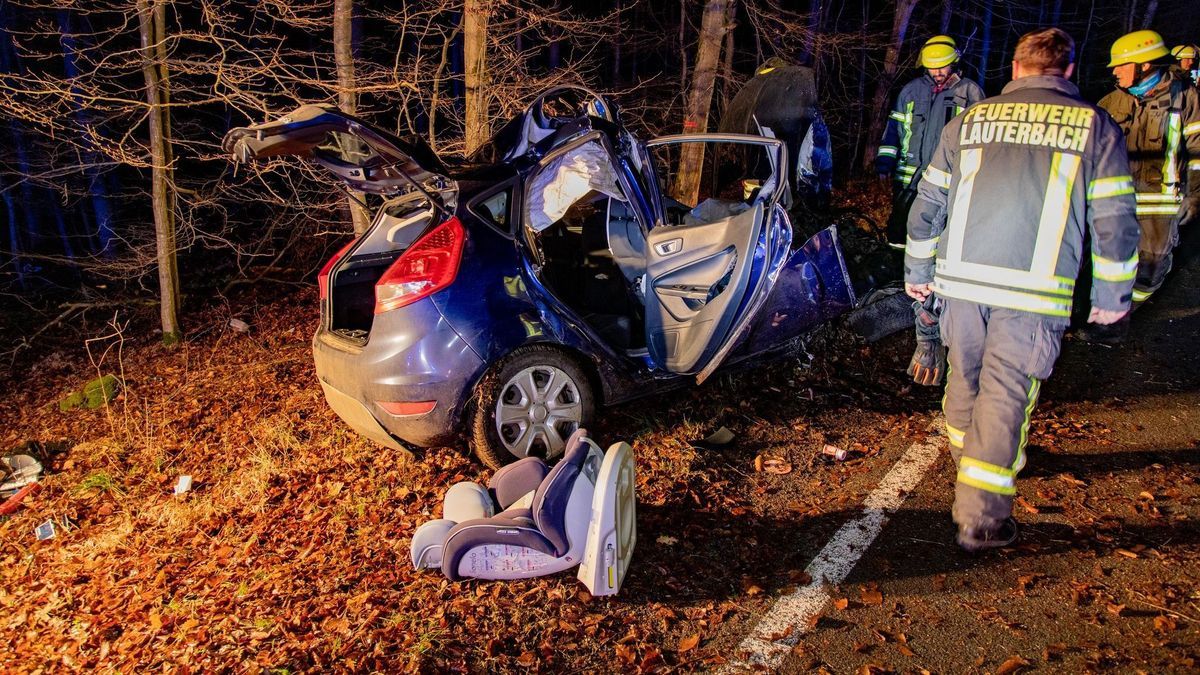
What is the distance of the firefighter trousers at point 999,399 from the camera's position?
10.5 feet

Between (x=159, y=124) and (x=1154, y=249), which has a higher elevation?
(x=159, y=124)

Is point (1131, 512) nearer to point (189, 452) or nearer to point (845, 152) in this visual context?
Answer: point (189, 452)

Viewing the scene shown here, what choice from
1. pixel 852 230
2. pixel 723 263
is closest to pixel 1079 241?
pixel 723 263

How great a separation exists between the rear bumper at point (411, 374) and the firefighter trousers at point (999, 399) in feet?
7.93

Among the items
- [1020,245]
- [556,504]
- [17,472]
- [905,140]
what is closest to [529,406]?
[556,504]

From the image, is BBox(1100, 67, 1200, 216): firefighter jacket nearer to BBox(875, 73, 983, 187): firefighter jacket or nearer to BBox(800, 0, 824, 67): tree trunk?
BBox(875, 73, 983, 187): firefighter jacket

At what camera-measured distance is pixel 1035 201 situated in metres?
3.15

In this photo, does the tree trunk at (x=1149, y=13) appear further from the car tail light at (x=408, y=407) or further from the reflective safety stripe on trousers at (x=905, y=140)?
the car tail light at (x=408, y=407)

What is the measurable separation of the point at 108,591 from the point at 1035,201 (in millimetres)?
4810

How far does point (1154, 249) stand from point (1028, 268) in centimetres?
331

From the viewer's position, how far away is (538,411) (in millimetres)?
4125

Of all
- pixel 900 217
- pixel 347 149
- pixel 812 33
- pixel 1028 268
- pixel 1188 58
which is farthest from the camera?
pixel 812 33

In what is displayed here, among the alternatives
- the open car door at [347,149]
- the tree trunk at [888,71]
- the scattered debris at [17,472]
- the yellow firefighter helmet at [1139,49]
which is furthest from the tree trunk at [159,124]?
the tree trunk at [888,71]

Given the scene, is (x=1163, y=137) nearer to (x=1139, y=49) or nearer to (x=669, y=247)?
(x=1139, y=49)
